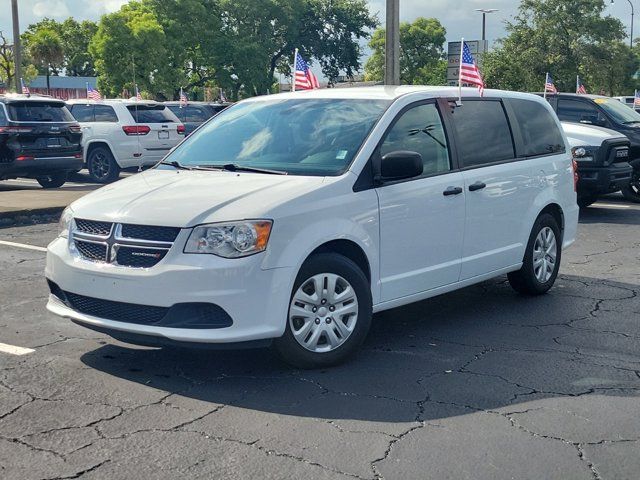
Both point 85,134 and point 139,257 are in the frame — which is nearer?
point 139,257

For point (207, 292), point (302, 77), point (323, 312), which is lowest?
point (323, 312)

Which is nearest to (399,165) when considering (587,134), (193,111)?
(587,134)

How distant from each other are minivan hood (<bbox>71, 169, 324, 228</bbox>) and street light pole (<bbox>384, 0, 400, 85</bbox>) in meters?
10.8

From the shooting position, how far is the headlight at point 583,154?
43.6ft

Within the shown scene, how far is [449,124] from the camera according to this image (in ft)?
21.5

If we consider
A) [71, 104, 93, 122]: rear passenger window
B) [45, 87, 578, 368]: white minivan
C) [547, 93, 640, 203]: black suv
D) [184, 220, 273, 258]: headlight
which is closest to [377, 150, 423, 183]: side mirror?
[45, 87, 578, 368]: white minivan

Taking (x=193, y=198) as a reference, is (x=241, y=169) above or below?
above

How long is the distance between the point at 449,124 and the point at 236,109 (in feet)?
5.48

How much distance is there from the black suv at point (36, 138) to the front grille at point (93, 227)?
10740 mm

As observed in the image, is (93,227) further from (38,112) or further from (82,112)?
(82,112)

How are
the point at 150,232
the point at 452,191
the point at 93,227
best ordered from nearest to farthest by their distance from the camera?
the point at 150,232
the point at 93,227
the point at 452,191

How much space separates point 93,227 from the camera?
534cm

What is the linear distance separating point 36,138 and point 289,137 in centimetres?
1082

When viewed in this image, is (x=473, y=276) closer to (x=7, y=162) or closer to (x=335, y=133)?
(x=335, y=133)
